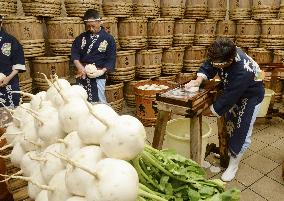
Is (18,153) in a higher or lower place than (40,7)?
lower

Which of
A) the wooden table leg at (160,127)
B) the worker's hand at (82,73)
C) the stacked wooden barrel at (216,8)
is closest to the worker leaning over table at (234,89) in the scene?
the wooden table leg at (160,127)

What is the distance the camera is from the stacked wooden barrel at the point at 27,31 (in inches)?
A: 232

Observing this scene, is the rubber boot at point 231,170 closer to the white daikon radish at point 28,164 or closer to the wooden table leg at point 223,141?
the wooden table leg at point 223,141

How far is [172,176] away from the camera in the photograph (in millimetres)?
1954

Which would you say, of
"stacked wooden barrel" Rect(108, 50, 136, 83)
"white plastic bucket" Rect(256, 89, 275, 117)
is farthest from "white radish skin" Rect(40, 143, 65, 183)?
"white plastic bucket" Rect(256, 89, 275, 117)

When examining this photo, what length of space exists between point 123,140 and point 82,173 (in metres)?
0.28

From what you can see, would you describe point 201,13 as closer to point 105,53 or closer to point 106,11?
point 106,11

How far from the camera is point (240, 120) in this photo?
4504 millimetres

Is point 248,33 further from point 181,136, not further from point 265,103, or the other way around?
point 181,136

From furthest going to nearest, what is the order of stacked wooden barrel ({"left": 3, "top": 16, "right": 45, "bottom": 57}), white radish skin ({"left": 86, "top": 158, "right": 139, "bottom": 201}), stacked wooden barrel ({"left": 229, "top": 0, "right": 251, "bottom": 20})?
stacked wooden barrel ({"left": 229, "top": 0, "right": 251, "bottom": 20}) → stacked wooden barrel ({"left": 3, "top": 16, "right": 45, "bottom": 57}) → white radish skin ({"left": 86, "top": 158, "right": 139, "bottom": 201})

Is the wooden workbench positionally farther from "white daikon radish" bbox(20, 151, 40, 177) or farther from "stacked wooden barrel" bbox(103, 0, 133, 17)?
"stacked wooden barrel" bbox(103, 0, 133, 17)

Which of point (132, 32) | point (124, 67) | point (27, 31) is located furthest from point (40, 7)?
point (124, 67)

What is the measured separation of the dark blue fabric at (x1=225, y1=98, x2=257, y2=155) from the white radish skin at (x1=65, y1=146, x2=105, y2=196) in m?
3.43

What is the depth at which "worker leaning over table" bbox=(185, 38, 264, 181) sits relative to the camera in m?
3.89
